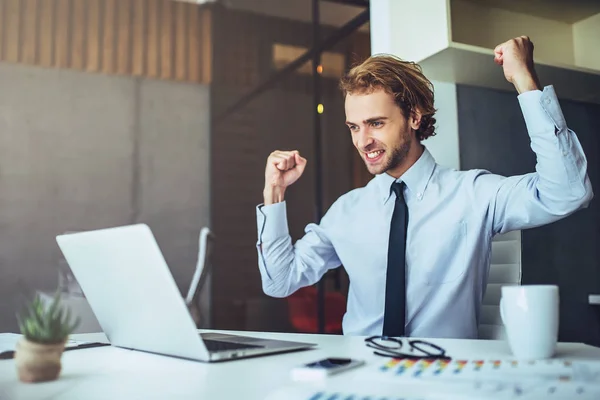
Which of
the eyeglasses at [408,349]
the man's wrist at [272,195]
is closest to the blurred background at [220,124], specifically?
the man's wrist at [272,195]

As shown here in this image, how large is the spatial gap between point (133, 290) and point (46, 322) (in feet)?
0.47

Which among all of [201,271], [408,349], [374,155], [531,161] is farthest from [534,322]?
[201,271]

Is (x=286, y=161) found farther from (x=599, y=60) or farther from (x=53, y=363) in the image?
(x=599, y=60)

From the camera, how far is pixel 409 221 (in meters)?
1.49

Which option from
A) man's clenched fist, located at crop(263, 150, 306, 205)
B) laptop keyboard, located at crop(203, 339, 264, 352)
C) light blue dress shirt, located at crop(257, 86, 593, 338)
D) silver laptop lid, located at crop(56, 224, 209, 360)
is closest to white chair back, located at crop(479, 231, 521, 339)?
light blue dress shirt, located at crop(257, 86, 593, 338)

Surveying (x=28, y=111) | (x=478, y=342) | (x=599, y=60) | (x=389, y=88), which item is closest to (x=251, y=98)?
(x=28, y=111)

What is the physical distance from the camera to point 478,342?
0.89 metres

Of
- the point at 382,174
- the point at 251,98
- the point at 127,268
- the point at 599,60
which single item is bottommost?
the point at 127,268

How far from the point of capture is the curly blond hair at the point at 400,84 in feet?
5.62

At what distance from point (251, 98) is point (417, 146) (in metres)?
1.74

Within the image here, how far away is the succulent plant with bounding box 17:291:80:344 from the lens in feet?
2.04

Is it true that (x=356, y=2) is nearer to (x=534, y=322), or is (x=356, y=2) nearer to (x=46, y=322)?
(x=534, y=322)

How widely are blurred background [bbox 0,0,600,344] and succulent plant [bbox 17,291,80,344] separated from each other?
1.49 meters

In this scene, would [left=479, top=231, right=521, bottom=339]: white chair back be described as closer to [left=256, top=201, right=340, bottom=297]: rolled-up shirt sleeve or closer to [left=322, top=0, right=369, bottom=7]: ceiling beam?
[left=256, top=201, right=340, bottom=297]: rolled-up shirt sleeve
